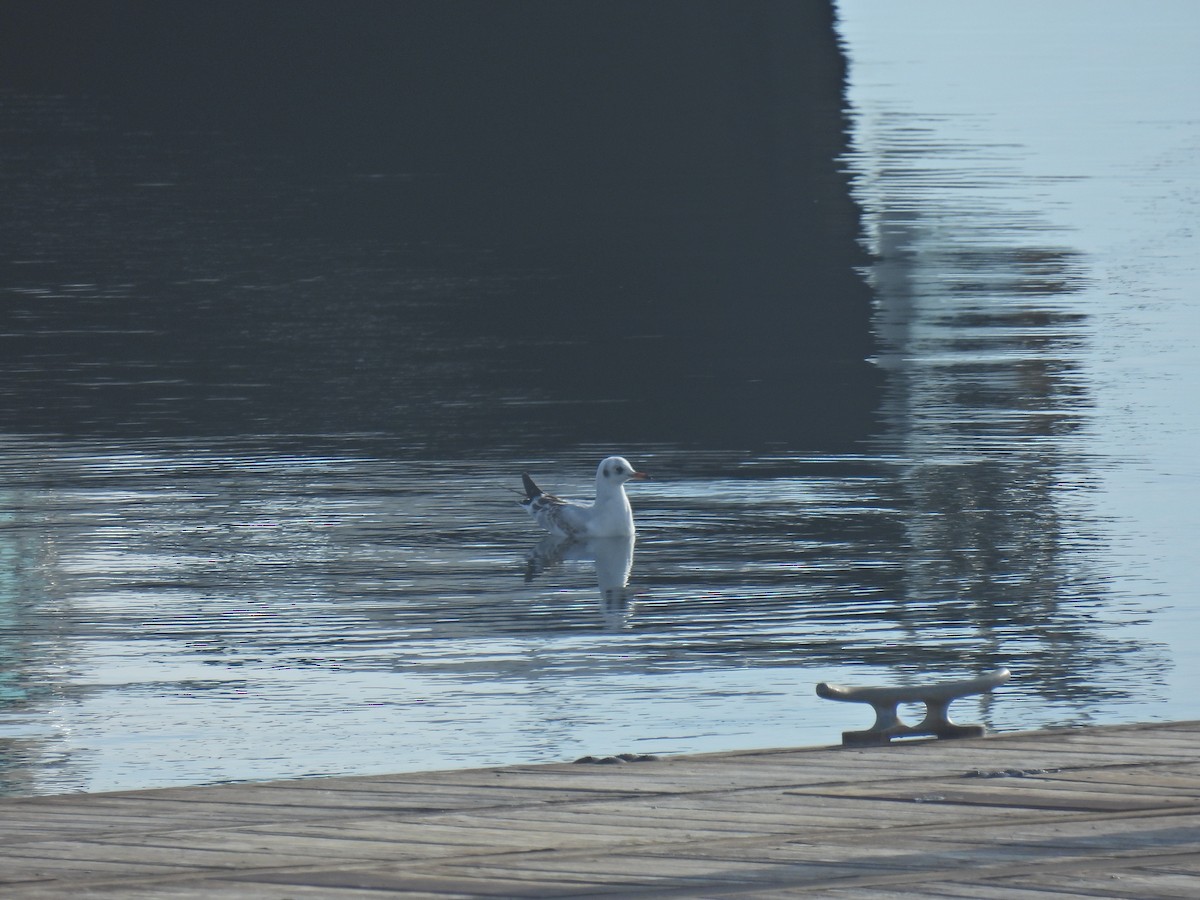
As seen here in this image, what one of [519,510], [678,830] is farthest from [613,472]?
[678,830]

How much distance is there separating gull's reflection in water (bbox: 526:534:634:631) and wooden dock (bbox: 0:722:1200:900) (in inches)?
223

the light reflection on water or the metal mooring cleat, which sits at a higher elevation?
the metal mooring cleat

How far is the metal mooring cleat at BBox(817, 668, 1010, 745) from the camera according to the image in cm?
861

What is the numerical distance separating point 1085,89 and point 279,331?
37485 mm

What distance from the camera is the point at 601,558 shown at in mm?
14867

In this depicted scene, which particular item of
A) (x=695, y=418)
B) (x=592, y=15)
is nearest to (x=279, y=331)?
(x=695, y=418)

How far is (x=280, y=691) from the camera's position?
11492 mm

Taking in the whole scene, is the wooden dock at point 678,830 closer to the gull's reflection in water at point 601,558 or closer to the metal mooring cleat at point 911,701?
the metal mooring cleat at point 911,701

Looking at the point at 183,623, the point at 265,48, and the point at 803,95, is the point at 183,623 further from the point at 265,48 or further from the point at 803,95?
the point at 265,48

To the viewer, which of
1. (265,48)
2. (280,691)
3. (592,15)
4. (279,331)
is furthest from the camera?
(592,15)

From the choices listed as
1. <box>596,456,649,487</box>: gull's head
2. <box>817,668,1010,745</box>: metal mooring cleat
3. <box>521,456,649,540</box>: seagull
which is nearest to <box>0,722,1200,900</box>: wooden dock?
<box>817,668,1010,745</box>: metal mooring cleat

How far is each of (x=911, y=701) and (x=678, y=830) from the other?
5.54 ft

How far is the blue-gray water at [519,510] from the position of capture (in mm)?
11148

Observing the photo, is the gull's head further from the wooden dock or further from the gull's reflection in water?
the wooden dock
